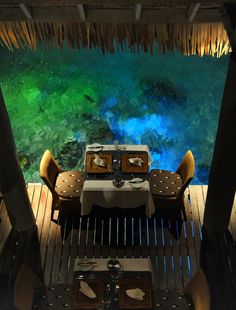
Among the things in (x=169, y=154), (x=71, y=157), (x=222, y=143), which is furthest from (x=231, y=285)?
(x=71, y=157)

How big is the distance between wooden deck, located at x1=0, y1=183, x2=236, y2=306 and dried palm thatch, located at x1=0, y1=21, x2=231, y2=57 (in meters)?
2.74

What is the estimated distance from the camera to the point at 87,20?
4.95m

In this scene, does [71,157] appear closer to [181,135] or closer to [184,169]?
[181,135]

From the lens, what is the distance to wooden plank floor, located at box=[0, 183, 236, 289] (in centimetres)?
637

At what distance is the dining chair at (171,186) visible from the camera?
670 centimetres

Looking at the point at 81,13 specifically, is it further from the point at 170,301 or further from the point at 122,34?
the point at 170,301

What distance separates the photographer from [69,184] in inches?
276

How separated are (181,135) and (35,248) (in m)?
4.57

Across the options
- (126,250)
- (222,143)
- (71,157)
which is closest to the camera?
(222,143)

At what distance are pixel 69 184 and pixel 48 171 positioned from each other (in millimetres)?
383

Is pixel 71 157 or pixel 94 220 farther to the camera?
pixel 71 157

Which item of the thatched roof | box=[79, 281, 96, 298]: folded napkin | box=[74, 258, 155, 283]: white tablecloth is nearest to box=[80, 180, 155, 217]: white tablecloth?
box=[74, 258, 155, 283]: white tablecloth

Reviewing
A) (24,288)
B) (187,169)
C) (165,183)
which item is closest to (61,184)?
(165,183)

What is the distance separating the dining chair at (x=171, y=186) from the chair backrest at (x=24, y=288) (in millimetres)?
2273
